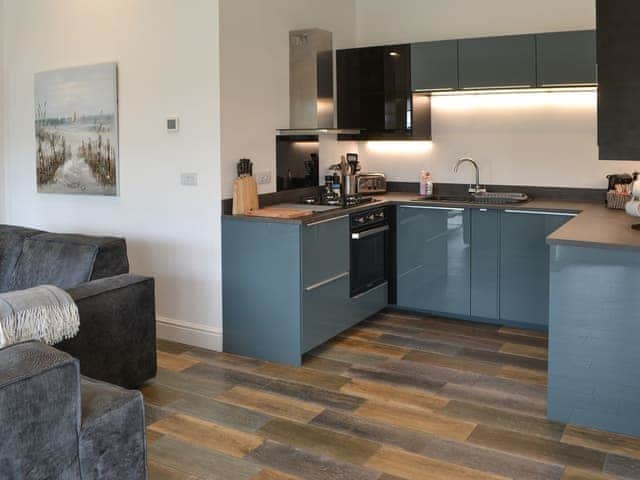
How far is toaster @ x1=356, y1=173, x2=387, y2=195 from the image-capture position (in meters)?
5.70

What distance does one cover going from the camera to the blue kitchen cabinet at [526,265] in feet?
15.9

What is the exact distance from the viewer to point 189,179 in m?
4.54

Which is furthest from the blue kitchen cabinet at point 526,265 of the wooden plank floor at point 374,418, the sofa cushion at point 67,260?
the sofa cushion at point 67,260

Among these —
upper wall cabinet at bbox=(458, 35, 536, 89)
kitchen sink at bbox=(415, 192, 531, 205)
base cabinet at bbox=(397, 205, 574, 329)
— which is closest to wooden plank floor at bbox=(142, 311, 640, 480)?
base cabinet at bbox=(397, 205, 574, 329)

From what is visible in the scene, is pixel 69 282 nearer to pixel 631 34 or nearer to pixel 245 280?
pixel 245 280

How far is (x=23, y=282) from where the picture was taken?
4.04m

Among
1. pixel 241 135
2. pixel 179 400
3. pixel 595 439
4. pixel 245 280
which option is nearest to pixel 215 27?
pixel 241 135

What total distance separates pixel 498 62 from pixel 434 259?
154 centimetres

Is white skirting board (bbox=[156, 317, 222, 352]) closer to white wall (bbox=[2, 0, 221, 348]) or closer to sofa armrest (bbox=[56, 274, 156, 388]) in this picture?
white wall (bbox=[2, 0, 221, 348])

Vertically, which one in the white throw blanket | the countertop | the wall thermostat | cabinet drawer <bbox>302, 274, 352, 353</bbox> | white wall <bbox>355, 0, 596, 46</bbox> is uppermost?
white wall <bbox>355, 0, 596, 46</bbox>

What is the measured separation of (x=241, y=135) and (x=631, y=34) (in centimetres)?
238

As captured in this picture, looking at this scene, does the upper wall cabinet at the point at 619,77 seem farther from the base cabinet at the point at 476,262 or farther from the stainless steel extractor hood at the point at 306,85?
the stainless steel extractor hood at the point at 306,85

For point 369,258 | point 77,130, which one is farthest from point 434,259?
point 77,130

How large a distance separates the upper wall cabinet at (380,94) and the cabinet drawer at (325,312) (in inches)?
55.7
